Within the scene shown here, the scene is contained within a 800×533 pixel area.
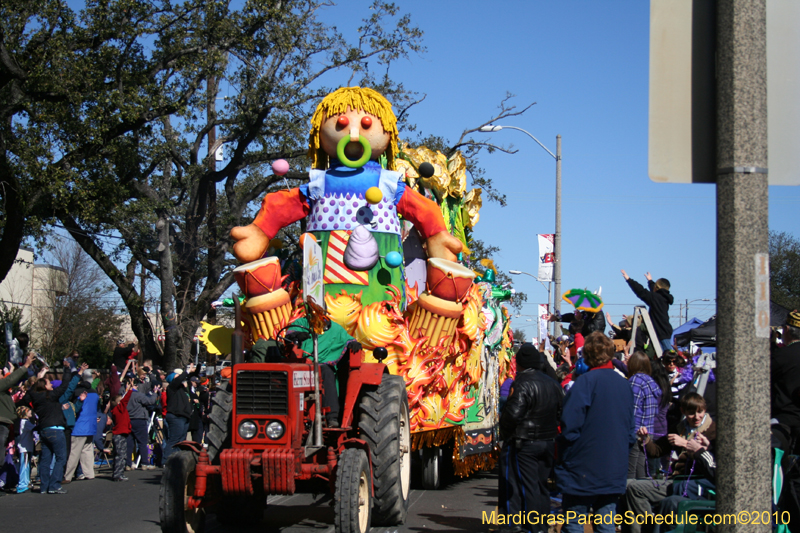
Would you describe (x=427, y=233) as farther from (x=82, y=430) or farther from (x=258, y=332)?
(x=82, y=430)

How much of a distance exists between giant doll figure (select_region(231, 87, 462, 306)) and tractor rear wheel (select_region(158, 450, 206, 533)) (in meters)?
3.36

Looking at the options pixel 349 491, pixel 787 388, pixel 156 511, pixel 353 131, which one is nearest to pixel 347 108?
pixel 353 131

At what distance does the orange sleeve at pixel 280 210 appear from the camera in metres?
10.1

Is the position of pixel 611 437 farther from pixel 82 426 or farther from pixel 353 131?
pixel 82 426

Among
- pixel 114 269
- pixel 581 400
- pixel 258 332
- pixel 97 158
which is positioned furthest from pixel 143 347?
pixel 581 400

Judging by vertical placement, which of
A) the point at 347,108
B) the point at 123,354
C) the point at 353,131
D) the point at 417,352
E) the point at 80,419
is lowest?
the point at 80,419

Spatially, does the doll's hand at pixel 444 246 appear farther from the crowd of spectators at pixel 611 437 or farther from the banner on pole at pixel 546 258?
the banner on pole at pixel 546 258

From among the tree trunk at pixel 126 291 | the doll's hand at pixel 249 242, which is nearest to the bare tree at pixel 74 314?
the tree trunk at pixel 126 291

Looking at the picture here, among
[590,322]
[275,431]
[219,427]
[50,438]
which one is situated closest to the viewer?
[275,431]

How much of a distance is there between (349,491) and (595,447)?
220cm

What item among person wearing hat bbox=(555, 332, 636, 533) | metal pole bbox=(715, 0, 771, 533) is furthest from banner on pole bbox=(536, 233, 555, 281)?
metal pole bbox=(715, 0, 771, 533)

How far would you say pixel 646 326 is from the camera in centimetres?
884

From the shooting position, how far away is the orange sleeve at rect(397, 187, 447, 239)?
1027cm

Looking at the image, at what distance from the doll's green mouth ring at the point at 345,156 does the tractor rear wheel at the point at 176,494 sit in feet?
14.5
